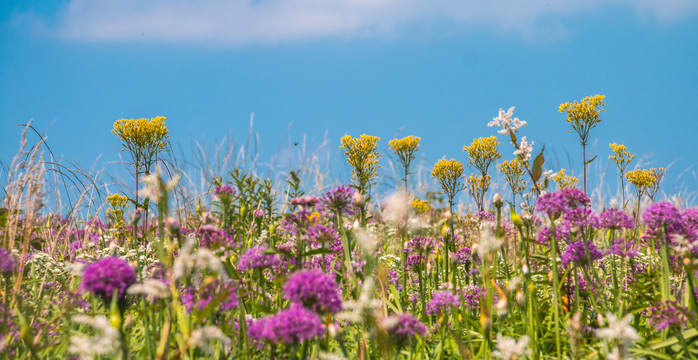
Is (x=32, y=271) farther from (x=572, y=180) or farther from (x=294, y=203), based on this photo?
(x=572, y=180)

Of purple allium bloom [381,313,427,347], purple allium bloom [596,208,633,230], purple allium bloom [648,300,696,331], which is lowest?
purple allium bloom [381,313,427,347]

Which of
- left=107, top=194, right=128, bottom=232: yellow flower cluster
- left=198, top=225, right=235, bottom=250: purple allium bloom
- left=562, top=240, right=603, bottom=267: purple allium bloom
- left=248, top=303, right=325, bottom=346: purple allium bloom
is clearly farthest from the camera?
left=107, top=194, right=128, bottom=232: yellow flower cluster

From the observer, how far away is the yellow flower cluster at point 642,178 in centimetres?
814

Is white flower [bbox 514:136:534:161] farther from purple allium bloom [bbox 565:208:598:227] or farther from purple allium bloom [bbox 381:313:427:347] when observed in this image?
purple allium bloom [bbox 381:313:427:347]

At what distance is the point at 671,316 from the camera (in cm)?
226

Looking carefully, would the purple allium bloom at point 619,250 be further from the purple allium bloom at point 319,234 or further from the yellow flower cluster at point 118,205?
the yellow flower cluster at point 118,205

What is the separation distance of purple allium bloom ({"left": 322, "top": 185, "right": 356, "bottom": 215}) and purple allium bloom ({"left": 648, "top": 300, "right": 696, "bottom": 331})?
153 cm

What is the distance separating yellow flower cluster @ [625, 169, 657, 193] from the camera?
814cm

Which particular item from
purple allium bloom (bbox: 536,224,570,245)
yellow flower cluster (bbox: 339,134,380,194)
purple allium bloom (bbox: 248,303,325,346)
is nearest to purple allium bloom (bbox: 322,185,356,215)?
purple allium bloom (bbox: 248,303,325,346)

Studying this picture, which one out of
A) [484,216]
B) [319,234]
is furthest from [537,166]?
[484,216]

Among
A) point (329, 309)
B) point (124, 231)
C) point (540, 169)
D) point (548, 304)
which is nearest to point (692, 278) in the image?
point (540, 169)

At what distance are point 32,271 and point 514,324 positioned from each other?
150 inches

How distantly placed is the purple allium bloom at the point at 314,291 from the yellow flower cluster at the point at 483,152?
566cm

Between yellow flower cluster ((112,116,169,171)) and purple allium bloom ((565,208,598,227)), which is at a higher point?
yellow flower cluster ((112,116,169,171))
